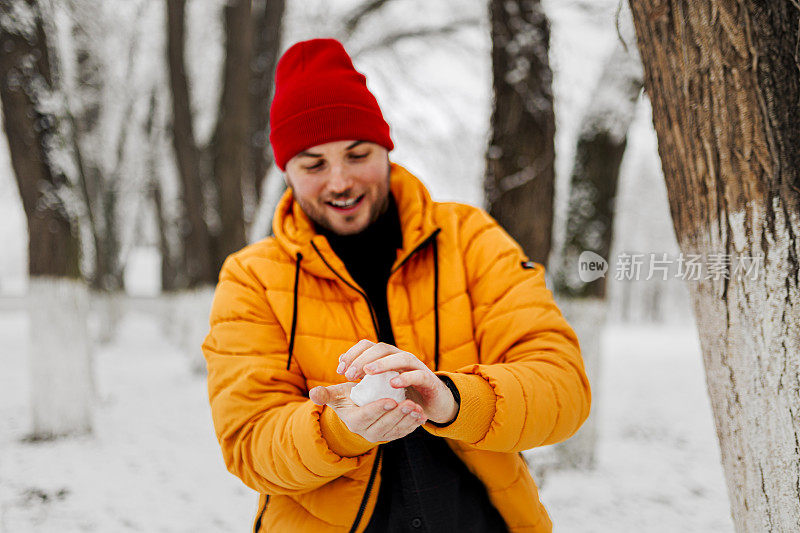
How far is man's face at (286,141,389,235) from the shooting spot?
1.64m

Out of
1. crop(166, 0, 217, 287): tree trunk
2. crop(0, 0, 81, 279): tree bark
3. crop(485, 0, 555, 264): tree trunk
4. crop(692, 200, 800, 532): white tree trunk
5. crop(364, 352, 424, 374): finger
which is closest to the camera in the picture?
crop(364, 352, 424, 374): finger

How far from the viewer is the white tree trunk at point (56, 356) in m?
4.82

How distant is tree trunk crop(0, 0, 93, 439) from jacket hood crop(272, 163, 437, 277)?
3954mm

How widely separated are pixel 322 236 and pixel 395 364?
1.96ft

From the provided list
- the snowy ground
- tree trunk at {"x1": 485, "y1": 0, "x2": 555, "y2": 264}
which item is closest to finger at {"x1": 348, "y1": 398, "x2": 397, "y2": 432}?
tree trunk at {"x1": 485, "y1": 0, "x2": 555, "y2": 264}

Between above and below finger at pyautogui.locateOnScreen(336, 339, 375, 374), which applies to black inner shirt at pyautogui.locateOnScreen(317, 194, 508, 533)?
below

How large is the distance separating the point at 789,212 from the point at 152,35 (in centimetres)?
1284

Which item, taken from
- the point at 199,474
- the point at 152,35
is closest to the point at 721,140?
the point at 199,474

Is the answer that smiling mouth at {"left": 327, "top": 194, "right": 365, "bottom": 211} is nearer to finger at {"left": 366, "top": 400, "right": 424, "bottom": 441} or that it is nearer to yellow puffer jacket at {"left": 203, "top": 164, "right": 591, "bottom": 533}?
yellow puffer jacket at {"left": 203, "top": 164, "right": 591, "bottom": 533}

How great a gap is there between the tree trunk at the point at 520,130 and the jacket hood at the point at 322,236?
6.02 feet

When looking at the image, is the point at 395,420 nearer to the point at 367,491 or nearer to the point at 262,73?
the point at 367,491

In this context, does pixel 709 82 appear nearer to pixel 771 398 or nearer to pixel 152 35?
pixel 771 398

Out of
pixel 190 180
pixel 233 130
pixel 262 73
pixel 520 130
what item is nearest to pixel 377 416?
pixel 520 130

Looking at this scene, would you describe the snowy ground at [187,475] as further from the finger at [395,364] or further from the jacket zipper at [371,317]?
the finger at [395,364]
